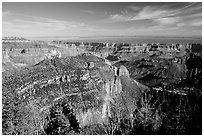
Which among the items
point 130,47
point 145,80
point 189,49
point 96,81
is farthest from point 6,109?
point 189,49

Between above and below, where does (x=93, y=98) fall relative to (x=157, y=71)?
above

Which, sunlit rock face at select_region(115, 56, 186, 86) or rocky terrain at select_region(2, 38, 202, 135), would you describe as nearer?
rocky terrain at select_region(2, 38, 202, 135)

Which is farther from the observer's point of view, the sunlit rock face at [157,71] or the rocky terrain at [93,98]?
the sunlit rock face at [157,71]

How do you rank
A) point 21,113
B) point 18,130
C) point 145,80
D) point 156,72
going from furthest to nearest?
1. point 156,72
2. point 145,80
3. point 21,113
4. point 18,130

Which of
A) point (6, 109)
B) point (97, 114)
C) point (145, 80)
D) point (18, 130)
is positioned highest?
point (6, 109)

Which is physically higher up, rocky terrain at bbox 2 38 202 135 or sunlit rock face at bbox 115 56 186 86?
rocky terrain at bbox 2 38 202 135

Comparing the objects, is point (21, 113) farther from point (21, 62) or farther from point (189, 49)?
point (189, 49)

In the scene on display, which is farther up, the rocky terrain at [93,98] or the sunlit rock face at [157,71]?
the rocky terrain at [93,98]

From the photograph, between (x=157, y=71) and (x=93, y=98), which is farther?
(x=157, y=71)
